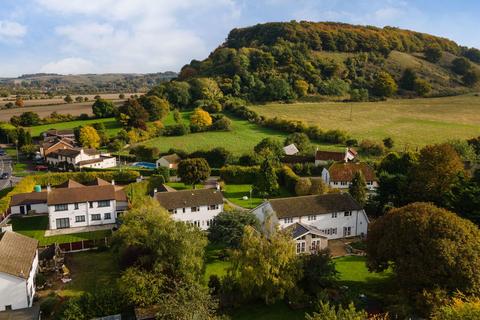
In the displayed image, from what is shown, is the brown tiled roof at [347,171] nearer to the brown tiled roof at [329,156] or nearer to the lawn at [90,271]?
the brown tiled roof at [329,156]

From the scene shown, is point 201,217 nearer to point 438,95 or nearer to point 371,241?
point 371,241

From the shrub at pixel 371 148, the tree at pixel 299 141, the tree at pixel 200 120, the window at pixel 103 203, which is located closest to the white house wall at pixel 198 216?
the window at pixel 103 203

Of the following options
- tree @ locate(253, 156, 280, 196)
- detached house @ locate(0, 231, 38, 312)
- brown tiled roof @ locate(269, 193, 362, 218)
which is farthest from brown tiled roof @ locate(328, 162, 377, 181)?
detached house @ locate(0, 231, 38, 312)

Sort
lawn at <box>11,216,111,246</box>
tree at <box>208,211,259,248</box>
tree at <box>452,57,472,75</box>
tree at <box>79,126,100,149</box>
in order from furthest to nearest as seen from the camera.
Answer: tree at <box>452,57,472,75</box> → tree at <box>79,126,100,149</box> → lawn at <box>11,216,111,246</box> → tree at <box>208,211,259,248</box>

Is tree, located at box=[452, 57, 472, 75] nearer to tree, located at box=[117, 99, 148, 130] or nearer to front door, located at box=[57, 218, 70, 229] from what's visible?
tree, located at box=[117, 99, 148, 130]

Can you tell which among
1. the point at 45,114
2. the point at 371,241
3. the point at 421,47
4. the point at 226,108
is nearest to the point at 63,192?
the point at 371,241

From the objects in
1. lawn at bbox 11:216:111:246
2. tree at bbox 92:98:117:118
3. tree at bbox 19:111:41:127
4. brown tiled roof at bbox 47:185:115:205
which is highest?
tree at bbox 92:98:117:118

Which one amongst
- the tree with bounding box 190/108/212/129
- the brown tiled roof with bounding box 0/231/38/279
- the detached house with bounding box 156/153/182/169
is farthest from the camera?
the tree with bounding box 190/108/212/129
